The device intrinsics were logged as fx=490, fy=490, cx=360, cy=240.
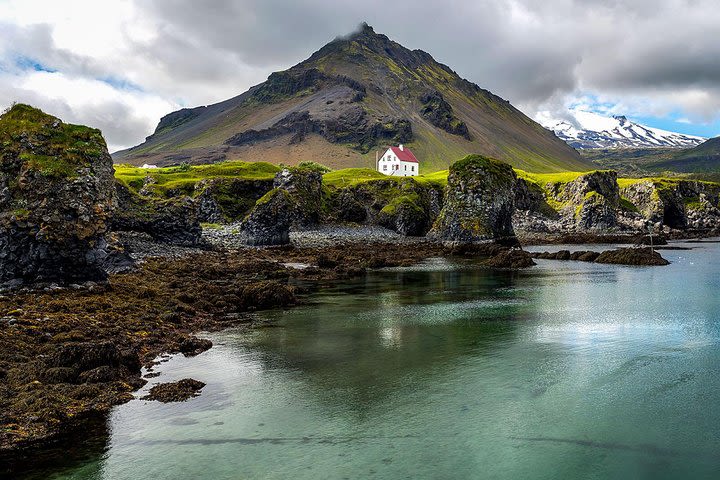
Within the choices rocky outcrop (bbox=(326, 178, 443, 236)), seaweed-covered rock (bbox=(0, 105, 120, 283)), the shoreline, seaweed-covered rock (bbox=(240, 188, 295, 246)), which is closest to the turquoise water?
the shoreline

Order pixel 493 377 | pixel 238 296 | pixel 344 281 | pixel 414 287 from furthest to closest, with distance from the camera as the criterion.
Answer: pixel 344 281
pixel 414 287
pixel 238 296
pixel 493 377

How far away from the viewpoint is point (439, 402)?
1861 centimetres

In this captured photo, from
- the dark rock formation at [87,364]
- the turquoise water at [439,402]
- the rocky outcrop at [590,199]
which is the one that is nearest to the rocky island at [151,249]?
the dark rock formation at [87,364]

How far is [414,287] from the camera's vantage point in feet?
159

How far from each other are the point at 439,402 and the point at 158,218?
198ft

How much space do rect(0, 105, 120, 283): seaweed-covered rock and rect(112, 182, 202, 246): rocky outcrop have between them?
97.9ft

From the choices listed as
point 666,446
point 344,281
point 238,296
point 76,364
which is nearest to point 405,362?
point 666,446

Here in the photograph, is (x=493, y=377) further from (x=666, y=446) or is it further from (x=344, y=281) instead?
(x=344, y=281)

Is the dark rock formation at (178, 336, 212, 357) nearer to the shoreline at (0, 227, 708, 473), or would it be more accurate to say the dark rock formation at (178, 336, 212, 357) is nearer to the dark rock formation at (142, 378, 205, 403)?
the shoreline at (0, 227, 708, 473)

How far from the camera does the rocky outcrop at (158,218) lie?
67.2 meters

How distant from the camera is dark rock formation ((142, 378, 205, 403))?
60.8ft

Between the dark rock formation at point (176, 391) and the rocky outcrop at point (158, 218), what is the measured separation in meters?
53.3

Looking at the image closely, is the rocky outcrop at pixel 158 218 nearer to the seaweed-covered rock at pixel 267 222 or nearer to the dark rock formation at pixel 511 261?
the seaweed-covered rock at pixel 267 222

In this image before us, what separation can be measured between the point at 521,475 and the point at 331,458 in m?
5.37
